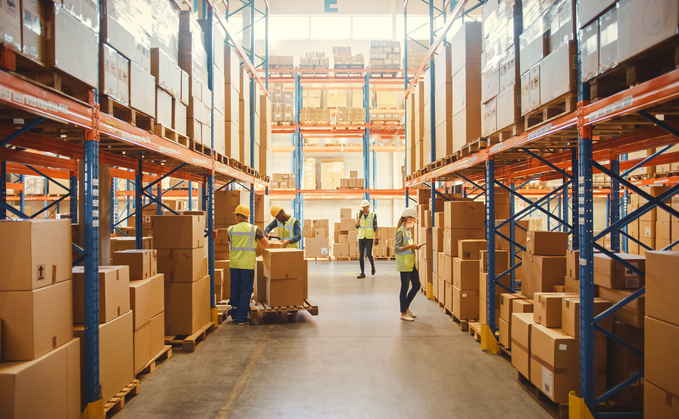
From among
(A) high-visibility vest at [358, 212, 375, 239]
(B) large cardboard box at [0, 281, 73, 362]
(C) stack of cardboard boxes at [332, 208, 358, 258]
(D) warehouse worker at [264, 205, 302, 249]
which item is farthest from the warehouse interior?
→ (C) stack of cardboard boxes at [332, 208, 358, 258]

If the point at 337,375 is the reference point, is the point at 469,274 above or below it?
above

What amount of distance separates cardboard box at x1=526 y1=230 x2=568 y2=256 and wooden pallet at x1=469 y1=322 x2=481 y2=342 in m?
1.49

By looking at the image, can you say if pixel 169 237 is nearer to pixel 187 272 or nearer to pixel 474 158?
pixel 187 272

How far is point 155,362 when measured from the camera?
4.61 meters

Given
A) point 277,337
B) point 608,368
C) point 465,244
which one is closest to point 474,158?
point 465,244

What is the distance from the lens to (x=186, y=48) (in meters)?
5.52

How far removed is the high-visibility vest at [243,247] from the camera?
6199 mm

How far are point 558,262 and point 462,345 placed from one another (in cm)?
174

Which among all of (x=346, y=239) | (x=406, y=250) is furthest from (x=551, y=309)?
(x=346, y=239)

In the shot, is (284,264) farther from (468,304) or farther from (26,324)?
(26,324)

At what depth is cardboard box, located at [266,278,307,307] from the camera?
6332 millimetres

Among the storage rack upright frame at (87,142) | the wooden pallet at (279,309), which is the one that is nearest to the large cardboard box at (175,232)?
the storage rack upright frame at (87,142)

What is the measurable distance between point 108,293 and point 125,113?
1782mm

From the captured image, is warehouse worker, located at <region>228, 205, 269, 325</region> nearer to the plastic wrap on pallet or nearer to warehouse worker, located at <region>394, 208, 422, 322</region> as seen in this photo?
warehouse worker, located at <region>394, 208, 422, 322</region>
